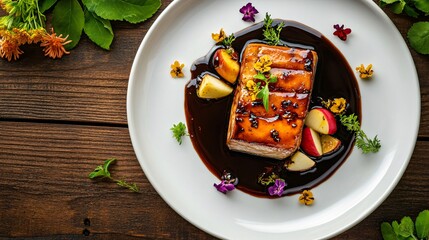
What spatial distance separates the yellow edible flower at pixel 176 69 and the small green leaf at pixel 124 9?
1.00 ft

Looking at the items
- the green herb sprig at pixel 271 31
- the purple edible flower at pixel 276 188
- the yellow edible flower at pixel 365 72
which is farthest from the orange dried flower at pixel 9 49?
the yellow edible flower at pixel 365 72

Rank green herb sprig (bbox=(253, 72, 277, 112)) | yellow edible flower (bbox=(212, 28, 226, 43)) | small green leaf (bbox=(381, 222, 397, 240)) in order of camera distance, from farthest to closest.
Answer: yellow edible flower (bbox=(212, 28, 226, 43))
small green leaf (bbox=(381, 222, 397, 240))
green herb sprig (bbox=(253, 72, 277, 112))

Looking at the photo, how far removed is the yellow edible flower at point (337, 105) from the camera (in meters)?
2.99

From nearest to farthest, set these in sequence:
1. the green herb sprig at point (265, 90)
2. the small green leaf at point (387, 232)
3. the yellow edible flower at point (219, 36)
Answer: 1. the green herb sprig at point (265, 90)
2. the small green leaf at point (387, 232)
3. the yellow edible flower at point (219, 36)

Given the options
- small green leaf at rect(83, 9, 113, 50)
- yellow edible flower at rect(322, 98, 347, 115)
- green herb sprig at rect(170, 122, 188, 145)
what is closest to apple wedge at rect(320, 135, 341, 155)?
yellow edible flower at rect(322, 98, 347, 115)

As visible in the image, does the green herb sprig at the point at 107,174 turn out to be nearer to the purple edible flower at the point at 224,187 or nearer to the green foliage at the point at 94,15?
the purple edible flower at the point at 224,187

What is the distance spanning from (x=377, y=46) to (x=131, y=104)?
135cm

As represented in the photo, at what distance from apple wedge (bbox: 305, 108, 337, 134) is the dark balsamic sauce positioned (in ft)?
0.18

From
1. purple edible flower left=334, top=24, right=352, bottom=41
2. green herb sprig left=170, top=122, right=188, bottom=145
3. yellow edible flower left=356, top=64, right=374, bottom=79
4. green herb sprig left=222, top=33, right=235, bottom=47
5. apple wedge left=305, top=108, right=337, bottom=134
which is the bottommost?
green herb sprig left=170, top=122, right=188, bottom=145

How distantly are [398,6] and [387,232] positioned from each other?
3.86 feet

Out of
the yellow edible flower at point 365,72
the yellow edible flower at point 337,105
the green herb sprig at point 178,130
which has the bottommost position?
the green herb sprig at point 178,130

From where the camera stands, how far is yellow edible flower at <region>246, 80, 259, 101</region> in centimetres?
289

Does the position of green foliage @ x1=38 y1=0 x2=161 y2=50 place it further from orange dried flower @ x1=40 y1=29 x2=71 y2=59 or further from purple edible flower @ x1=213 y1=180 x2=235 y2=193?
purple edible flower @ x1=213 y1=180 x2=235 y2=193

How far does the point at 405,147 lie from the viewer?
9.68 feet
